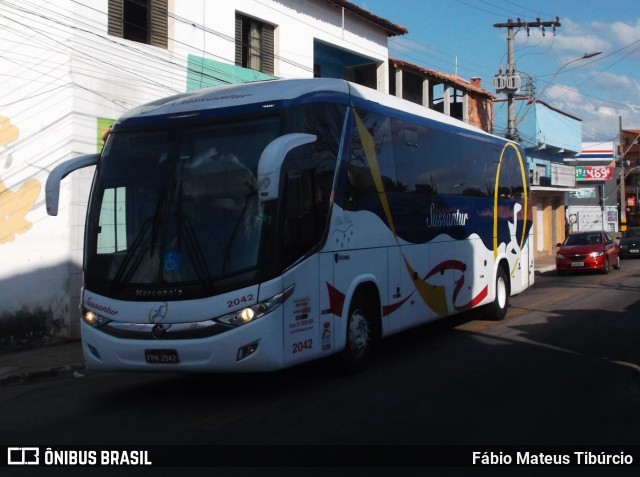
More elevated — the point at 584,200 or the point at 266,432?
the point at 584,200

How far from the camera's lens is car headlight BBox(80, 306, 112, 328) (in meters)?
7.58

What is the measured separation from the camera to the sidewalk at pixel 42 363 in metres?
10.0

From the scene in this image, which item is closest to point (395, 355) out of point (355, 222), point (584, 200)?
point (355, 222)

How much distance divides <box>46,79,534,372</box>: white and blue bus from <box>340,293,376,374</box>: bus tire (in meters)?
0.03

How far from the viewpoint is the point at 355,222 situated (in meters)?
8.85

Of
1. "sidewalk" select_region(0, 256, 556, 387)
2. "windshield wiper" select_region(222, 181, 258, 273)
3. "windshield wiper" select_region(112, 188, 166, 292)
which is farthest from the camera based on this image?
"sidewalk" select_region(0, 256, 556, 387)

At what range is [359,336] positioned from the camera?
899 centimetres

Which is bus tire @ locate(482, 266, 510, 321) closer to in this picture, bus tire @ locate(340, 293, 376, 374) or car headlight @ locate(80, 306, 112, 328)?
bus tire @ locate(340, 293, 376, 374)

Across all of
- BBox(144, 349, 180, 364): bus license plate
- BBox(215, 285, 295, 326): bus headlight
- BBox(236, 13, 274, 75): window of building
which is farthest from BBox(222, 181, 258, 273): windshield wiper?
BBox(236, 13, 274, 75): window of building

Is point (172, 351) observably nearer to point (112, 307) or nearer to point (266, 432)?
point (112, 307)

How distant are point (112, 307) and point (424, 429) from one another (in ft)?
11.1

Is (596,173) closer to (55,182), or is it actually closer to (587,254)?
(587,254)

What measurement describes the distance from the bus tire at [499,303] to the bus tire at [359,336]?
5418 millimetres

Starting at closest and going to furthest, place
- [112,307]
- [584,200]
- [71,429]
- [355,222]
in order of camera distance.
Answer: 1. [71,429]
2. [112,307]
3. [355,222]
4. [584,200]
